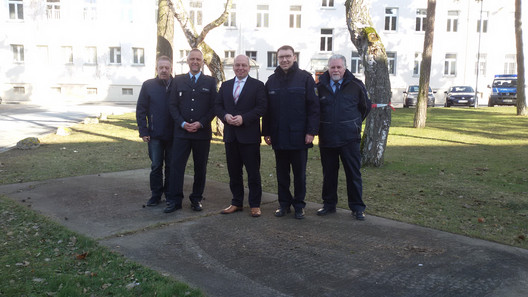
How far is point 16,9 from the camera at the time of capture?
4009 centimetres

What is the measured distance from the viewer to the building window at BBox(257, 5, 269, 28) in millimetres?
41375

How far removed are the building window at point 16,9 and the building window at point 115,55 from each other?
7550mm

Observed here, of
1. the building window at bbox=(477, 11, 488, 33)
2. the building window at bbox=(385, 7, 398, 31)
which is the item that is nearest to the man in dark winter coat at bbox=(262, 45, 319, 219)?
the building window at bbox=(385, 7, 398, 31)

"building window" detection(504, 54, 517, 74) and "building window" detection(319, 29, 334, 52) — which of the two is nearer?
"building window" detection(319, 29, 334, 52)

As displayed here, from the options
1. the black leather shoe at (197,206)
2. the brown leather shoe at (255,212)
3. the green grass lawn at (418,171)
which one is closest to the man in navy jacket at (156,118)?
the black leather shoe at (197,206)

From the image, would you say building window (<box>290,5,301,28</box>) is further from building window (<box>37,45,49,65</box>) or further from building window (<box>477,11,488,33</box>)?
building window (<box>37,45,49,65</box>)

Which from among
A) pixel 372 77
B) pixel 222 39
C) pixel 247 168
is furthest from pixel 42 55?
pixel 247 168

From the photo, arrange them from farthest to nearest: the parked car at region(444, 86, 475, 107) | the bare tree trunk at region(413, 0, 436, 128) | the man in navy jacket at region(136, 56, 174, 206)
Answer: the parked car at region(444, 86, 475, 107) → the bare tree trunk at region(413, 0, 436, 128) → the man in navy jacket at region(136, 56, 174, 206)

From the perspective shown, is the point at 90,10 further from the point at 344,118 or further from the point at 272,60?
the point at 344,118

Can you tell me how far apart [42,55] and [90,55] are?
12.4 feet

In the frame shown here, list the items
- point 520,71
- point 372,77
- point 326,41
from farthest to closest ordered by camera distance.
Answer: point 326,41, point 520,71, point 372,77

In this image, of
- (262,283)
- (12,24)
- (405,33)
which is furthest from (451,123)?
(12,24)

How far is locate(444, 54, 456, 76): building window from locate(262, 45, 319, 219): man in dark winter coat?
1605 inches

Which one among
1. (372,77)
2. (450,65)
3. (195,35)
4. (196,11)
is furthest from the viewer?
(450,65)
